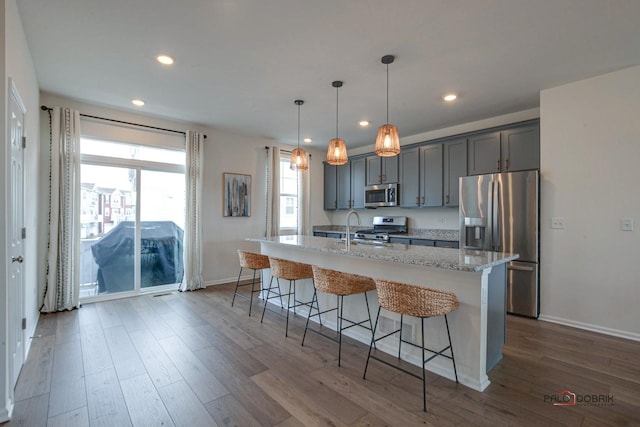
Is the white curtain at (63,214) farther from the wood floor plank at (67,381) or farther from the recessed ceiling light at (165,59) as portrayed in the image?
the recessed ceiling light at (165,59)

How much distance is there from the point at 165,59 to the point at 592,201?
4.71 metres

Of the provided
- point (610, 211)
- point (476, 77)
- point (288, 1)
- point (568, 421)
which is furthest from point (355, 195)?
point (568, 421)

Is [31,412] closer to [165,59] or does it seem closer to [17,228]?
[17,228]

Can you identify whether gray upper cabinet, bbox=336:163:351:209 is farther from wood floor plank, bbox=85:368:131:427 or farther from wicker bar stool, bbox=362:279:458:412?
wood floor plank, bbox=85:368:131:427

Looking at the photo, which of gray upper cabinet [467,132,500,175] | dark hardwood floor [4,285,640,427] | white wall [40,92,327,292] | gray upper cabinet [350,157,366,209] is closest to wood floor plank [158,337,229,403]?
dark hardwood floor [4,285,640,427]

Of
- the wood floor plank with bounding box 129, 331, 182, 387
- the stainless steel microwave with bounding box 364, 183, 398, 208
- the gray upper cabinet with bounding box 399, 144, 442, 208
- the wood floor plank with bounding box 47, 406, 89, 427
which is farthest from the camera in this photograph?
the stainless steel microwave with bounding box 364, 183, 398, 208

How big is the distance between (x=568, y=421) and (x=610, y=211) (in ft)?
7.96

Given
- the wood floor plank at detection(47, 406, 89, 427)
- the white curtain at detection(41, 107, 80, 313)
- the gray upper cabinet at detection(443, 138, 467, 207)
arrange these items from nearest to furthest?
the wood floor plank at detection(47, 406, 89, 427), the white curtain at detection(41, 107, 80, 313), the gray upper cabinet at detection(443, 138, 467, 207)

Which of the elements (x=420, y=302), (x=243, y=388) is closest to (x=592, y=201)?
(x=420, y=302)

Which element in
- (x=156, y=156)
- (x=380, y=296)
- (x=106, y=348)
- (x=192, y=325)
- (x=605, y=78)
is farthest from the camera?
(x=156, y=156)

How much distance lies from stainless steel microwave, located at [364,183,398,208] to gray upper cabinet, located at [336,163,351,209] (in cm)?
49

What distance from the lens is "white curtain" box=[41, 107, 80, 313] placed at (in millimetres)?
3766

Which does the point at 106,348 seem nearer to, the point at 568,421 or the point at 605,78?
the point at 568,421

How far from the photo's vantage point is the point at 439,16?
224 centimetres
